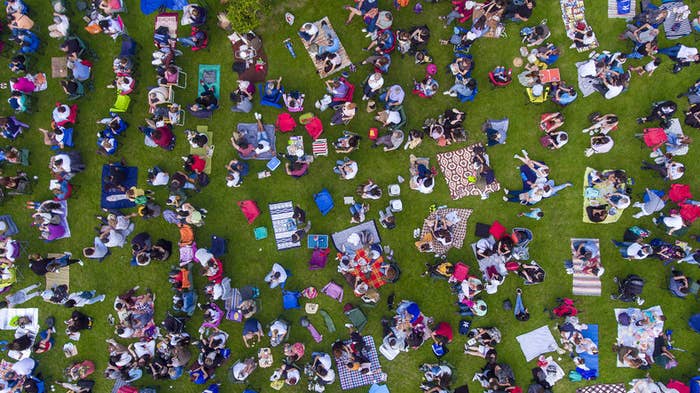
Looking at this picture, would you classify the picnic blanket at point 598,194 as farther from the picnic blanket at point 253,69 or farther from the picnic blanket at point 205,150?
the picnic blanket at point 205,150

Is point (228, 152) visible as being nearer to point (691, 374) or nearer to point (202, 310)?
point (202, 310)

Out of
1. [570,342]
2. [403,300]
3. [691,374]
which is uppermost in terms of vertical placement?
[403,300]

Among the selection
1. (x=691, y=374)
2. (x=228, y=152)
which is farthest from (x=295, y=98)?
(x=691, y=374)

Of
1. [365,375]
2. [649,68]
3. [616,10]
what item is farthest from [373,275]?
[616,10]

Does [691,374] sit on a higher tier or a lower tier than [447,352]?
lower

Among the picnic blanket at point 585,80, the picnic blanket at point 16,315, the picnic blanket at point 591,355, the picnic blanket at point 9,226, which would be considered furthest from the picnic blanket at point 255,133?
the picnic blanket at point 591,355

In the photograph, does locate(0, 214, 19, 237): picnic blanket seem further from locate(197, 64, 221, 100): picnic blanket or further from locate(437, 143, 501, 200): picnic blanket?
locate(437, 143, 501, 200): picnic blanket

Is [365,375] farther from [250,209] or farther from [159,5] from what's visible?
[159,5]
